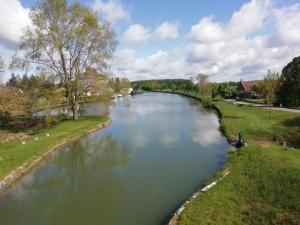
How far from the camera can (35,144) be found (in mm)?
21797

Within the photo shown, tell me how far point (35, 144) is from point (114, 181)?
29.6 ft

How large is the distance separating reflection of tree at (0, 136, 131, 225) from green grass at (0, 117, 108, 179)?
1396 millimetres

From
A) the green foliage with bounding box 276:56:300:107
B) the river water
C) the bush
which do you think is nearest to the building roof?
the green foliage with bounding box 276:56:300:107

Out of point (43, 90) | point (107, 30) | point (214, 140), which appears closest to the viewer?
point (214, 140)

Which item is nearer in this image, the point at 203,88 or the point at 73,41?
the point at 73,41

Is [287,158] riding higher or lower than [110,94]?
lower

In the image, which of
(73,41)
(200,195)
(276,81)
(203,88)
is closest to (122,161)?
(200,195)

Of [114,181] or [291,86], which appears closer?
[114,181]

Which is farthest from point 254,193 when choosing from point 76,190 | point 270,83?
point 270,83

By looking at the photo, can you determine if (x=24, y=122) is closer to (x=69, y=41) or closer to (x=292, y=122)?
(x=69, y=41)

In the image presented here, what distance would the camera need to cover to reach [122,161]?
64.0ft

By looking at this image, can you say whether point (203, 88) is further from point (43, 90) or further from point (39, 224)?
point (39, 224)

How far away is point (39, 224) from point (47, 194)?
10.4 ft

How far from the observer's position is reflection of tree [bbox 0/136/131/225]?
1188cm
